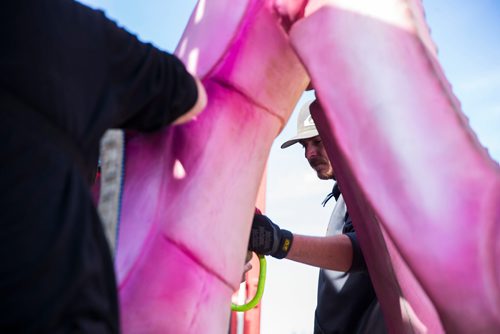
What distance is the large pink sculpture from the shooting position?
71cm

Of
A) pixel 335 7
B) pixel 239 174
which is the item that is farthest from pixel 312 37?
pixel 239 174

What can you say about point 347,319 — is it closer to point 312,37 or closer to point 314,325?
point 314,325

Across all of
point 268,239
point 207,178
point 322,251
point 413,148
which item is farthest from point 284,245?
point 413,148

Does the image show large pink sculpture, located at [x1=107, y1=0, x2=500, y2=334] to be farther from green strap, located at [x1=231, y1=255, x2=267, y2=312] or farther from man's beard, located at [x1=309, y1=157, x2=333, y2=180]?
man's beard, located at [x1=309, y1=157, x2=333, y2=180]

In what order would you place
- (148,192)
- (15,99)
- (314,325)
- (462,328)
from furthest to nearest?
(314,325), (148,192), (462,328), (15,99)

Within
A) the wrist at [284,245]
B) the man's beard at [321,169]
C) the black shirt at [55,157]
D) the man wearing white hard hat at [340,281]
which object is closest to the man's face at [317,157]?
the man's beard at [321,169]

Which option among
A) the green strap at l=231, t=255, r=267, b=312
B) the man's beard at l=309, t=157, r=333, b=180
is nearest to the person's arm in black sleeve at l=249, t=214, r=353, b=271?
Answer: the green strap at l=231, t=255, r=267, b=312

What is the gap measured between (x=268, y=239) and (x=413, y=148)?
2.15 ft

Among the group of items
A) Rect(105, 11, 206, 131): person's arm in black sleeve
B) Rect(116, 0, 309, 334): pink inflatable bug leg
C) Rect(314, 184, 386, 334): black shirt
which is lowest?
Rect(314, 184, 386, 334): black shirt

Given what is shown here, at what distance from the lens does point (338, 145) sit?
85 cm

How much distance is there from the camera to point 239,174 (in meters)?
0.91

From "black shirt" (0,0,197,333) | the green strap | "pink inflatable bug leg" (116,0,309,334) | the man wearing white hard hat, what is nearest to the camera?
"black shirt" (0,0,197,333)

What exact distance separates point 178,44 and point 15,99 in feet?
1.75

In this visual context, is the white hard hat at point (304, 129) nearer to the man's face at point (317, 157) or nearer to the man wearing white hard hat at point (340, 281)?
the man's face at point (317, 157)
